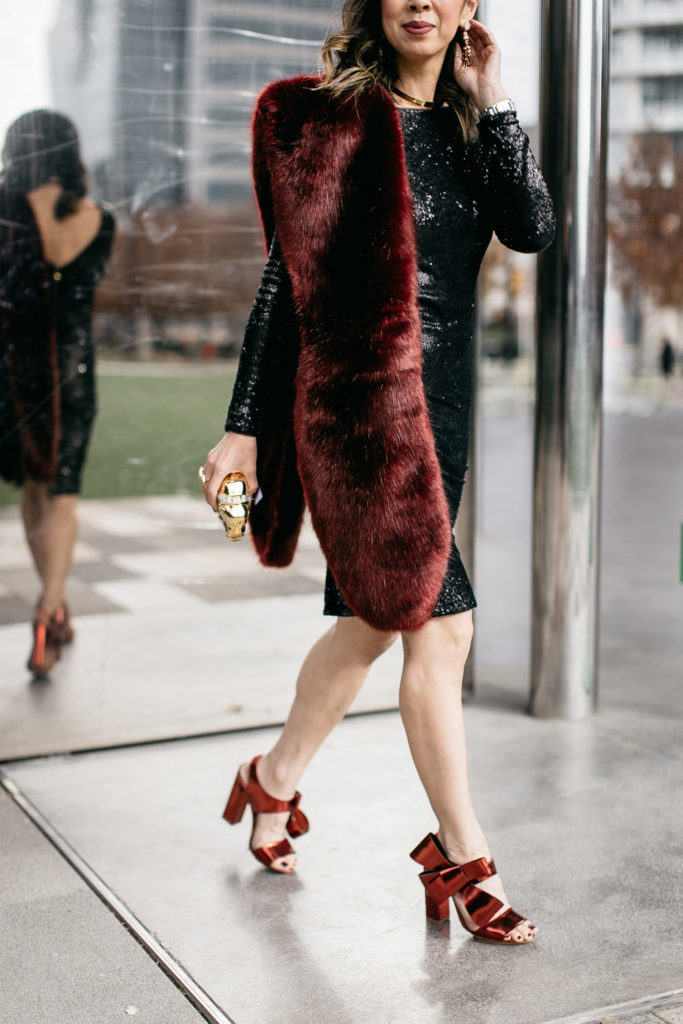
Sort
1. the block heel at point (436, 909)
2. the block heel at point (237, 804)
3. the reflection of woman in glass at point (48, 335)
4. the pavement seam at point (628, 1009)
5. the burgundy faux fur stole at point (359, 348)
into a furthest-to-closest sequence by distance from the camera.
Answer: the reflection of woman in glass at point (48, 335)
the block heel at point (237, 804)
the block heel at point (436, 909)
the burgundy faux fur stole at point (359, 348)
the pavement seam at point (628, 1009)

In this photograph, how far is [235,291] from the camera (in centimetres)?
399

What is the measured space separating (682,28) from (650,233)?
41.7 ft

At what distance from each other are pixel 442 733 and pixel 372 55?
137 centimetres

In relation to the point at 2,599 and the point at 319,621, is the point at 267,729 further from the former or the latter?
the point at 2,599

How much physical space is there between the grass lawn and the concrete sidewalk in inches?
3.7

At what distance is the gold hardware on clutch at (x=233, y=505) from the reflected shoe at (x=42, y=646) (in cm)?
163

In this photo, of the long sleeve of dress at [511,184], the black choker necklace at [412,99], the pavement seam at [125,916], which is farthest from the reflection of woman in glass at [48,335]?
the long sleeve of dress at [511,184]

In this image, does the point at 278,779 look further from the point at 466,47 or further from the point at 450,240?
the point at 466,47

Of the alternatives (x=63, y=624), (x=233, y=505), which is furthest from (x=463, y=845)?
(x=63, y=624)

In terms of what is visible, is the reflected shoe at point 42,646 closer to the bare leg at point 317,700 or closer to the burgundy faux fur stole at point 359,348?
the bare leg at point 317,700

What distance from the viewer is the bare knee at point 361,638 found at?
269cm

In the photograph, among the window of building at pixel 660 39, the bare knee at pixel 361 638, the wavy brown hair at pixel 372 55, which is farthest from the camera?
the window of building at pixel 660 39

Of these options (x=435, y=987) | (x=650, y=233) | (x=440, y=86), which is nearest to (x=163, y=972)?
(x=435, y=987)

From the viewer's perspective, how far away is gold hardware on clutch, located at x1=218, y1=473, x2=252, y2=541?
7.79ft
